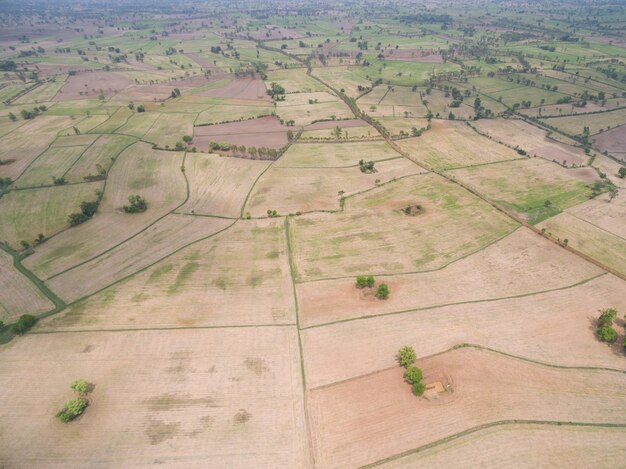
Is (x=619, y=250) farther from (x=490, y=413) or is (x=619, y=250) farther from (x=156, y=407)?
(x=156, y=407)

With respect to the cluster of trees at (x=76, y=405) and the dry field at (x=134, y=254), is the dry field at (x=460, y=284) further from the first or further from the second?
the cluster of trees at (x=76, y=405)

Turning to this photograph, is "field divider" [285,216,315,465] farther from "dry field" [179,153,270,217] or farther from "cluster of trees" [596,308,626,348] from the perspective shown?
"cluster of trees" [596,308,626,348]

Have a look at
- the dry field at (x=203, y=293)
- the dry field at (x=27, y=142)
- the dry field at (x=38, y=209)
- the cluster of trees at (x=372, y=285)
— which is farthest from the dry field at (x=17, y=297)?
the cluster of trees at (x=372, y=285)

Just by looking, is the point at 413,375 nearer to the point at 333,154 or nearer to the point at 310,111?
the point at 333,154

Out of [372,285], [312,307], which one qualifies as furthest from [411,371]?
[312,307]

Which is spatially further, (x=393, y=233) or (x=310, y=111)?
(x=310, y=111)

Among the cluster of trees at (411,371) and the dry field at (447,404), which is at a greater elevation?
the cluster of trees at (411,371)
